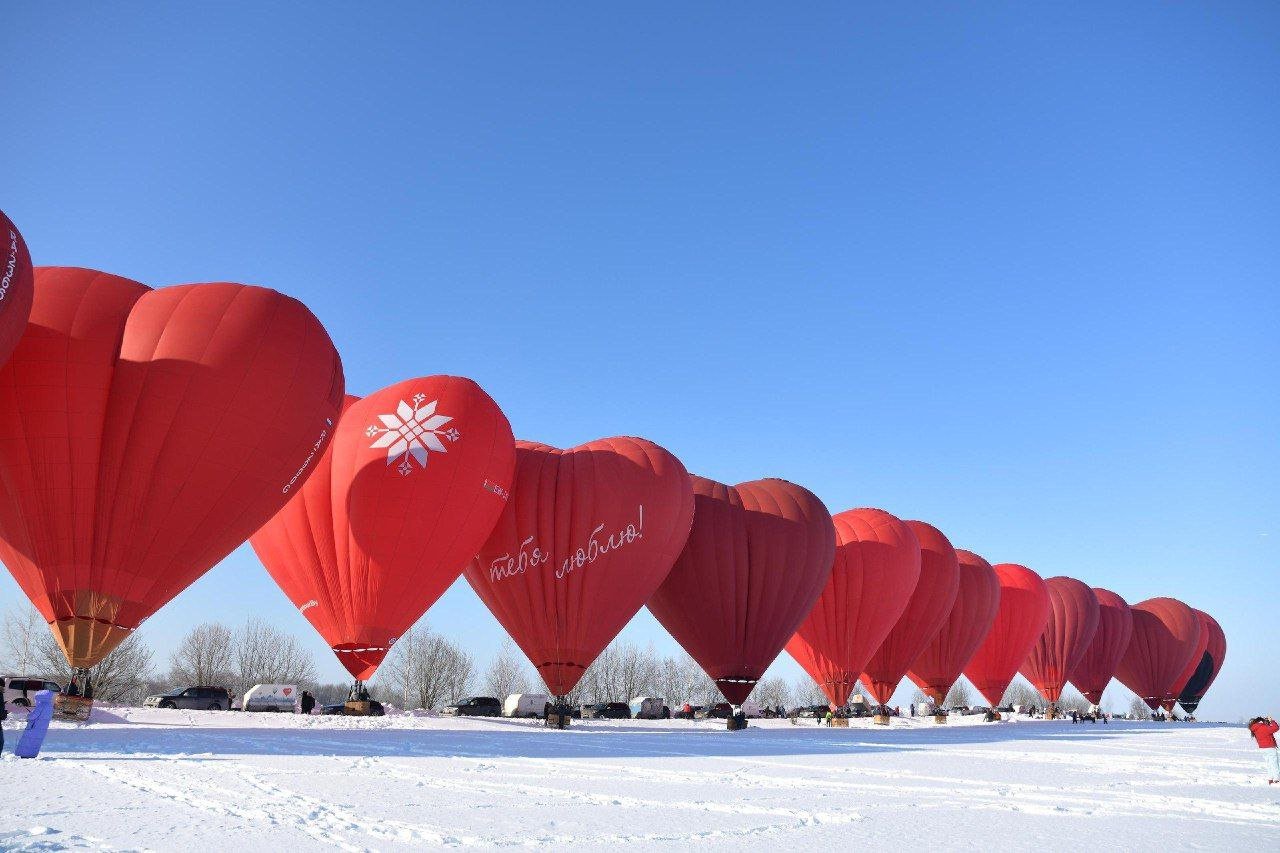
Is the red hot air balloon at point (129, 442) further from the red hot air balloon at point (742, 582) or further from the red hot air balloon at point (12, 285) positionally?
the red hot air balloon at point (742, 582)

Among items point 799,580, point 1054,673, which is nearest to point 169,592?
point 799,580

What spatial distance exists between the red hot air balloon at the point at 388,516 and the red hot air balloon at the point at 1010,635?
31059 mm

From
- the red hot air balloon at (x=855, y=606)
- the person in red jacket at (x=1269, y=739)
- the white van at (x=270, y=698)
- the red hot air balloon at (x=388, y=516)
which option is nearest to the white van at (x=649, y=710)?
the red hot air balloon at (x=855, y=606)

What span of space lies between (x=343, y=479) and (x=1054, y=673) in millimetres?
41204

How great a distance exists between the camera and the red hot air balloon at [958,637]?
40594mm

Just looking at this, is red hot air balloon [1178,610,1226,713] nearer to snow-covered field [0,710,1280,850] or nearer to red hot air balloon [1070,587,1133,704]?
red hot air balloon [1070,587,1133,704]

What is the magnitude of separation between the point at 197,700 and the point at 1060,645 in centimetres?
4182

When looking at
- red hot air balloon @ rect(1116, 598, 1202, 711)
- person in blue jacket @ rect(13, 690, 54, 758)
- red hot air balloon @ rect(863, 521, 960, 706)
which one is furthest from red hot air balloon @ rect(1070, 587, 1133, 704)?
person in blue jacket @ rect(13, 690, 54, 758)

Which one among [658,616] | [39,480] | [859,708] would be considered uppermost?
[39,480]

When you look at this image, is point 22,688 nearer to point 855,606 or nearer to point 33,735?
point 33,735

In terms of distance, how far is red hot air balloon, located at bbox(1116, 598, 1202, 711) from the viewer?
2279 inches

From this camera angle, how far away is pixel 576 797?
378 inches

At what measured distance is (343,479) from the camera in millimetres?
23484

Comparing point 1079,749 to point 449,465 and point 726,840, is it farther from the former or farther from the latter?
point 726,840
